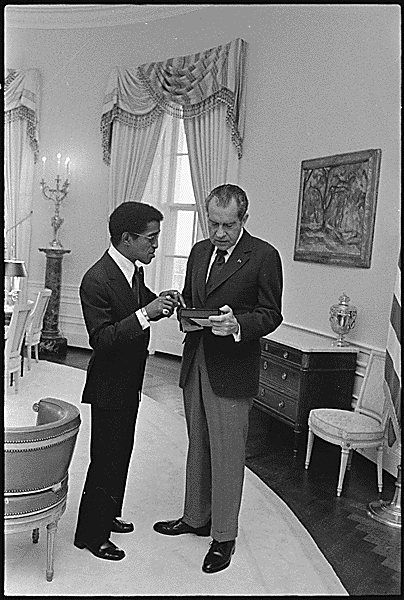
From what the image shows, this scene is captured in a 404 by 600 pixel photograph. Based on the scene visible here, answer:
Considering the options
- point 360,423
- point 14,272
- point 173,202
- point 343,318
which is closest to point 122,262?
point 360,423

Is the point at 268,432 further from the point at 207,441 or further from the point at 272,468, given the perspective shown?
the point at 207,441

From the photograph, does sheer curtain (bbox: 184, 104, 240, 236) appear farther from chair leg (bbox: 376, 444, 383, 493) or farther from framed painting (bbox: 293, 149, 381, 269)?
chair leg (bbox: 376, 444, 383, 493)

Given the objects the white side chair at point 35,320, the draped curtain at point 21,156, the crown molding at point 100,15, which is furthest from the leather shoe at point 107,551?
the crown molding at point 100,15

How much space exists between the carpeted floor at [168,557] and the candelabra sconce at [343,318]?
3.52 ft

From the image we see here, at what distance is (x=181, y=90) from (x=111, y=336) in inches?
164

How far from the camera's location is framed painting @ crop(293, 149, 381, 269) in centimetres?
389

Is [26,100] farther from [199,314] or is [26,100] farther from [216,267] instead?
[199,314]

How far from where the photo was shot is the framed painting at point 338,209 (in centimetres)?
389

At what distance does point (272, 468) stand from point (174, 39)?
411 centimetres

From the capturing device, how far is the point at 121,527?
2576mm

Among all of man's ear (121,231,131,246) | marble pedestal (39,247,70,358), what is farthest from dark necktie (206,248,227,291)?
marble pedestal (39,247,70,358)

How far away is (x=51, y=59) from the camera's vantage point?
652 centimetres

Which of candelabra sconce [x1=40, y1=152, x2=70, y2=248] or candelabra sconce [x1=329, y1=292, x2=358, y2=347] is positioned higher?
candelabra sconce [x1=40, y1=152, x2=70, y2=248]

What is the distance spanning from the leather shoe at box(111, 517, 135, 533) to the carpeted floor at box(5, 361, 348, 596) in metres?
0.03
